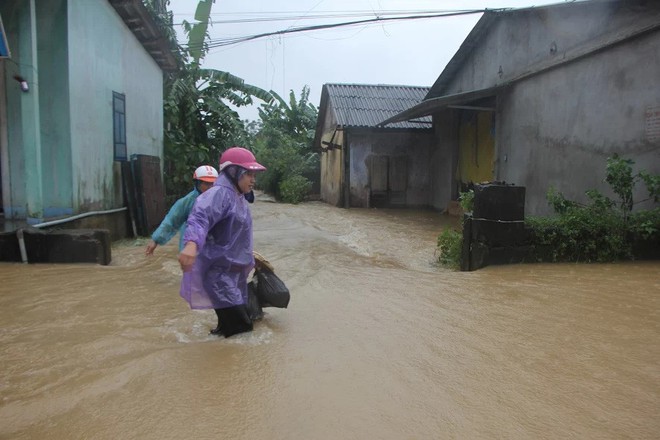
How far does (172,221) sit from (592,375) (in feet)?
12.0

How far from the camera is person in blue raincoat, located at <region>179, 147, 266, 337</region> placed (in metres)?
3.51

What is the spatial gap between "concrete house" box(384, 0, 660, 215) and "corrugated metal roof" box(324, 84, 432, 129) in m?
4.06

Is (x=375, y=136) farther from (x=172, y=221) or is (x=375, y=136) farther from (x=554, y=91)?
(x=172, y=221)

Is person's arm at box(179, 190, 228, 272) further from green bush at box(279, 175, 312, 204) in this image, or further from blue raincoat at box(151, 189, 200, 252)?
green bush at box(279, 175, 312, 204)

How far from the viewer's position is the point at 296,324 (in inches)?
164

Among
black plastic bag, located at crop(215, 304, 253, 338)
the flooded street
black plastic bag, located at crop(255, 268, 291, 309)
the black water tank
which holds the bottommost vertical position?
the flooded street

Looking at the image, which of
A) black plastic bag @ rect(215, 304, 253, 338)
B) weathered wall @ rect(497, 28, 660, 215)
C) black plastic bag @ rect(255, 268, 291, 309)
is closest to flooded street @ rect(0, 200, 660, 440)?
black plastic bag @ rect(215, 304, 253, 338)

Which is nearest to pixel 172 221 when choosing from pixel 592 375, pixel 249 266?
pixel 249 266

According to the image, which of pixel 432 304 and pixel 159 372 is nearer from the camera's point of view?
pixel 159 372

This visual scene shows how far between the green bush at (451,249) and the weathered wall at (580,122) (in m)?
2.79

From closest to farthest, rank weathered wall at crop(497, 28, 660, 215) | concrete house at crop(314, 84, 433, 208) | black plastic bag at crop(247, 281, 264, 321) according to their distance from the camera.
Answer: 1. black plastic bag at crop(247, 281, 264, 321)
2. weathered wall at crop(497, 28, 660, 215)
3. concrete house at crop(314, 84, 433, 208)

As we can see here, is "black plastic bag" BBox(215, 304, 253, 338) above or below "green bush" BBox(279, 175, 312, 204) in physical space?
below

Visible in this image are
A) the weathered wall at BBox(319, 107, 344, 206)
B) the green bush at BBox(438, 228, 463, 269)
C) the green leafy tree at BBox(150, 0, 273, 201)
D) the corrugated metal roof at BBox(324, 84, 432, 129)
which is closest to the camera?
the green bush at BBox(438, 228, 463, 269)

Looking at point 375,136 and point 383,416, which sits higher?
point 375,136
